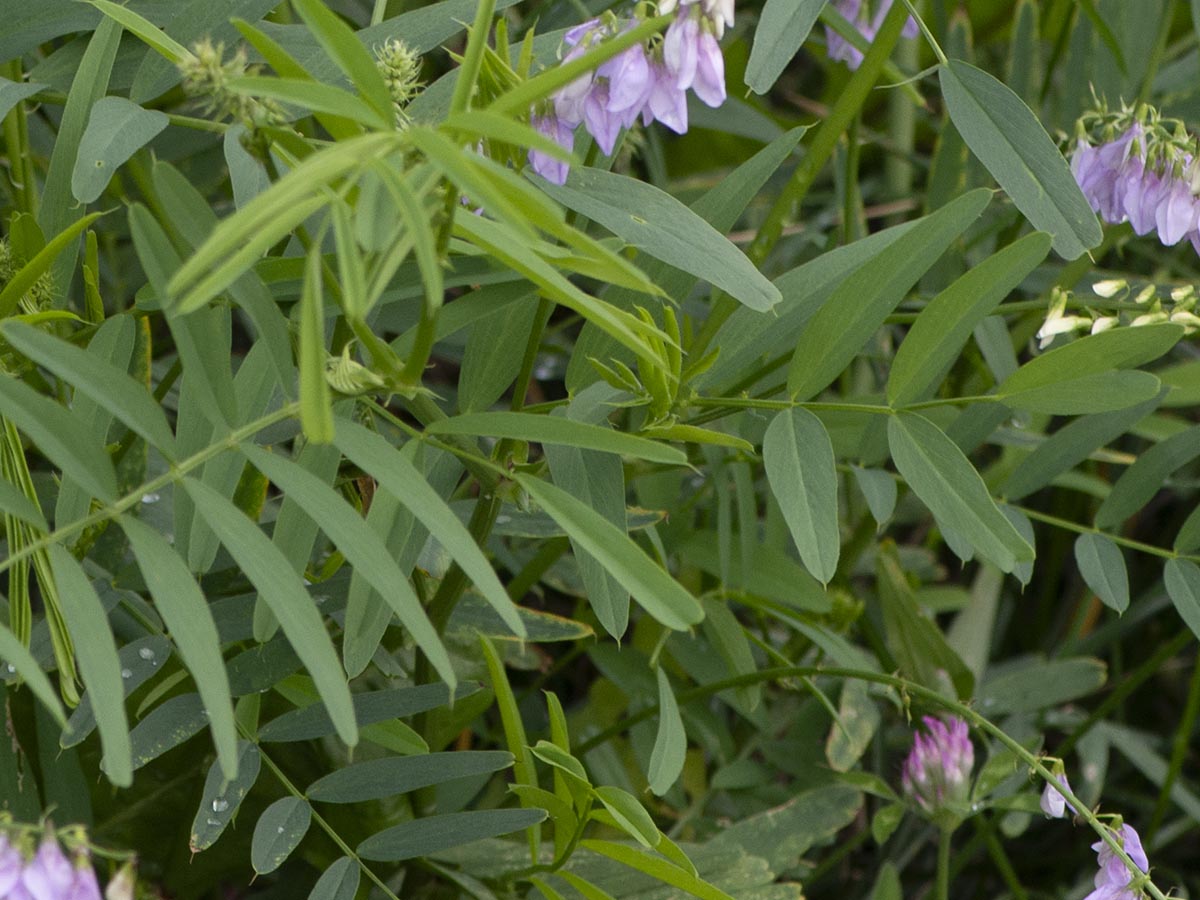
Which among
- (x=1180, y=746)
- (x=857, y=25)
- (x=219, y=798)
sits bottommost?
(x=1180, y=746)

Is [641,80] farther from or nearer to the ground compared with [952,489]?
farther from the ground

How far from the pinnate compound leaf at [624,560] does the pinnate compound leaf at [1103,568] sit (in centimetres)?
34

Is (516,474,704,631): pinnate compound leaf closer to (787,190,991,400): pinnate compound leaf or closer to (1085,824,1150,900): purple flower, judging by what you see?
→ (787,190,991,400): pinnate compound leaf

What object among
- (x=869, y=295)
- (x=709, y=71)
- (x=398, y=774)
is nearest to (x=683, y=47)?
(x=709, y=71)

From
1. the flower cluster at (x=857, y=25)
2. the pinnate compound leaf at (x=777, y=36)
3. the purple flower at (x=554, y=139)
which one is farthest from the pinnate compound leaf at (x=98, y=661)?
the flower cluster at (x=857, y=25)

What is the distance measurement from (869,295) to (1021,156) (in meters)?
0.12

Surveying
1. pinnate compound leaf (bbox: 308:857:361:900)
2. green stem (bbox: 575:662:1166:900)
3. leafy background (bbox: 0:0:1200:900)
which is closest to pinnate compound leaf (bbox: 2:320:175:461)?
leafy background (bbox: 0:0:1200:900)

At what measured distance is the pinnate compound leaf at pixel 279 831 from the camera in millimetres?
548

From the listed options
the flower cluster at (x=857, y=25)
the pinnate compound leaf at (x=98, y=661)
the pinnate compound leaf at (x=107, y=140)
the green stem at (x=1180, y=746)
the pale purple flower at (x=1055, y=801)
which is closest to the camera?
the pinnate compound leaf at (x=98, y=661)

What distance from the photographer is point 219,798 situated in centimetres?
56

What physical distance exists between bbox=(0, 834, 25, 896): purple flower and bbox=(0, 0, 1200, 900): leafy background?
0.04m

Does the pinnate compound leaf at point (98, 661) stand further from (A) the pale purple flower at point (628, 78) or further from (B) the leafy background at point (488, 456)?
(A) the pale purple flower at point (628, 78)

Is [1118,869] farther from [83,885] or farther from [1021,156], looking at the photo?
[83,885]

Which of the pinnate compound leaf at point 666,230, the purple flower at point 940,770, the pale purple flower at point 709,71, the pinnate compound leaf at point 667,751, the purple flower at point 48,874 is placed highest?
the pale purple flower at point 709,71
